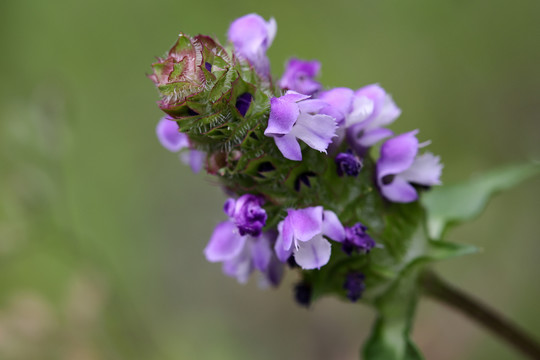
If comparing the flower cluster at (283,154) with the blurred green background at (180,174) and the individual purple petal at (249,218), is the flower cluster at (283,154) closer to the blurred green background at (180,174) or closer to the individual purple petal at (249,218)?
the individual purple petal at (249,218)

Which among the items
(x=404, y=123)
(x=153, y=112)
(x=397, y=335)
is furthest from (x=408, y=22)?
(x=397, y=335)

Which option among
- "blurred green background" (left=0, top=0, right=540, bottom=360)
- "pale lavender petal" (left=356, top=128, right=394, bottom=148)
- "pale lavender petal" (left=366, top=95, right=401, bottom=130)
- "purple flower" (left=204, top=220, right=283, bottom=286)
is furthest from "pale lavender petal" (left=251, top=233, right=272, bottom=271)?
"blurred green background" (left=0, top=0, right=540, bottom=360)

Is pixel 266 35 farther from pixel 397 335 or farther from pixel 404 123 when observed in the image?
pixel 404 123

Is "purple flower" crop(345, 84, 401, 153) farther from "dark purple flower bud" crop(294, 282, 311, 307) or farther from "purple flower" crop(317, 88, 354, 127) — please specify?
"dark purple flower bud" crop(294, 282, 311, 307)

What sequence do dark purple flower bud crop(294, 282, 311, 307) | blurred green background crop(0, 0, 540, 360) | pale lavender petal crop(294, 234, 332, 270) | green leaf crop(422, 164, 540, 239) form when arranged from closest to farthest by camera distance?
pale lavender petal crop(294, 234, 332, 270) < dark purple flower bud crop(294, 282, 311, 307) < green leaf crop(422, 164, 540, 239) < blurred green background crop(0, 0, 540, 360)

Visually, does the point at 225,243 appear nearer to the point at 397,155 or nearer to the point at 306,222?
the point at 306,222

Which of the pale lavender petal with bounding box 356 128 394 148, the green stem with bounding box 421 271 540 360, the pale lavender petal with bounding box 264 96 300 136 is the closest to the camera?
the pale lavender petal with bounding box 264 96 300 136

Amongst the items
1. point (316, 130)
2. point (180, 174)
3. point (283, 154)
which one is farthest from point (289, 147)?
point (180, 174)
